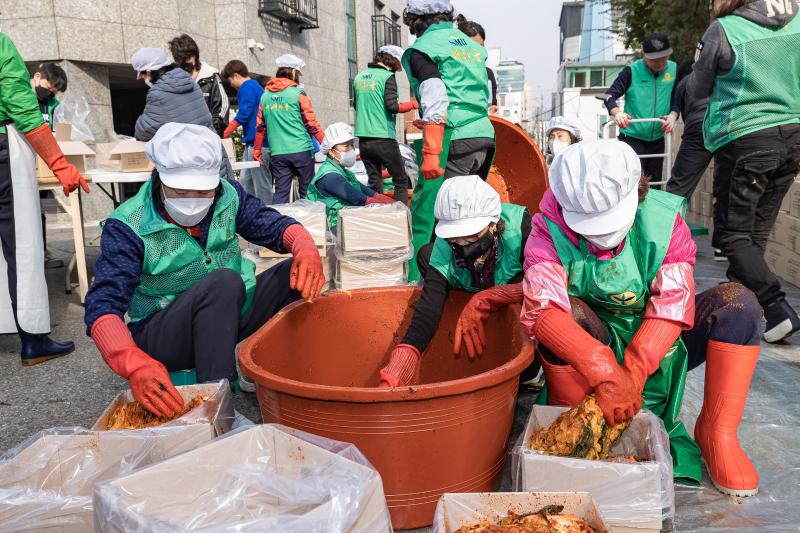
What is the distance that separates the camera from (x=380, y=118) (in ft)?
18.8

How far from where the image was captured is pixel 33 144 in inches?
134

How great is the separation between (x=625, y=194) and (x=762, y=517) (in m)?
1.02

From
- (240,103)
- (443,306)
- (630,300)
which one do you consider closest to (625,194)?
(630,300)

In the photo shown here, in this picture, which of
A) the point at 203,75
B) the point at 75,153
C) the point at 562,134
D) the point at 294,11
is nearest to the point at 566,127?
the point at 562,134

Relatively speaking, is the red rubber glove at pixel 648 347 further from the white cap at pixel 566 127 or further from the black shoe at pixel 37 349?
the white cap at pixel 566 127

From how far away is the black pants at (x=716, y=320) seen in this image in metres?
1.95

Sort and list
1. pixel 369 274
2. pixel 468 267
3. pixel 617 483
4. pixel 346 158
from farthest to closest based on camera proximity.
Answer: pixel 346 158, pixel 369 274, pixel 468 267, pixel 617 483

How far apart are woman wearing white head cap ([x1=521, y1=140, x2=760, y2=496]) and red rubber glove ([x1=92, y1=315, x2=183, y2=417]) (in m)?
1.11

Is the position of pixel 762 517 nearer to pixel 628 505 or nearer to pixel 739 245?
pixel 628 505

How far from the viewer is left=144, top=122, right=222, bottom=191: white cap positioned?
7.11 feet

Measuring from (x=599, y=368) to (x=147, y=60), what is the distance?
3.82m

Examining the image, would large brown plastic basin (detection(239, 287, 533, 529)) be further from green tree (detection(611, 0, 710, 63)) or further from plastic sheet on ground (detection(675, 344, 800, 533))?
green tree (detection(611, 0, 710, 63))

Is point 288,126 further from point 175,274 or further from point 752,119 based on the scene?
point 752,119

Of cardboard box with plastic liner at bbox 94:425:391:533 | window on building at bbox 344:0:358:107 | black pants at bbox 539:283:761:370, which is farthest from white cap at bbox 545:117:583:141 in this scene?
window on building at bbox 344:0:358:107
